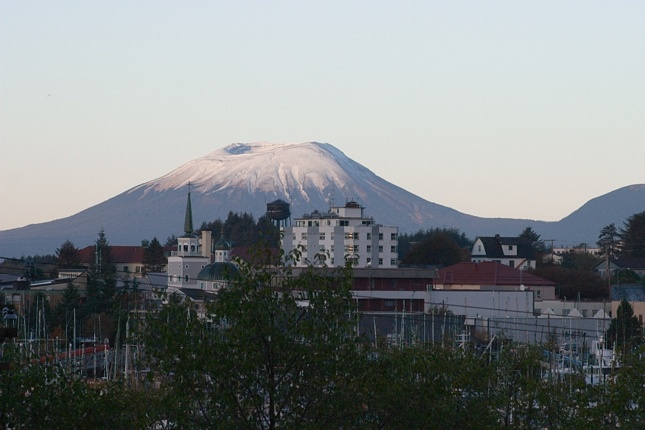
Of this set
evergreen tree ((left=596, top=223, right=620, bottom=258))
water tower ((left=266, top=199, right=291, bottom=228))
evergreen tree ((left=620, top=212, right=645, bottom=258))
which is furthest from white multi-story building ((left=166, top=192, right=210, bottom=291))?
evergreen tree ((left=596, top=223, right=620, bottom=258))

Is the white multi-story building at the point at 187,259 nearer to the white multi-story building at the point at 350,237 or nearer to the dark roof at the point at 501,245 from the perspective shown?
the white multi-story building at the point at 350,237

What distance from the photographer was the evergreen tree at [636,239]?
5910 inches

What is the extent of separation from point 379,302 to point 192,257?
157ft

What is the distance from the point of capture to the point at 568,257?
525 ft

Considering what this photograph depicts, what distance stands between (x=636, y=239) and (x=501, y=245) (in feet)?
45.3

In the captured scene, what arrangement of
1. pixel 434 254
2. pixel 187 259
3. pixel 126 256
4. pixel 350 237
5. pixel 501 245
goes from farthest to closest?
pixel 126 256 < pixel 501 245 < pixel 434 254 < pixel 187 259 < pixel 350 237

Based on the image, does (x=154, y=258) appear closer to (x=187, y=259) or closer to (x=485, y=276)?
(x=187, y=259)

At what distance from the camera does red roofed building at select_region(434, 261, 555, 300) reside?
365ft

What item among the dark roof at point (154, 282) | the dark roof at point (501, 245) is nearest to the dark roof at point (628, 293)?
the dark roof at point (154, 282)

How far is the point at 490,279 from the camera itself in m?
113

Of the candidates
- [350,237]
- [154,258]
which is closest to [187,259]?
[350,237]

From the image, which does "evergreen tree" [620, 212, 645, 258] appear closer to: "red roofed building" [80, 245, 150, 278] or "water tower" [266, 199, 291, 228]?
"water tower" [266, 199, 291, 228]

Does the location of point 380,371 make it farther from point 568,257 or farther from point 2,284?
point 568,257

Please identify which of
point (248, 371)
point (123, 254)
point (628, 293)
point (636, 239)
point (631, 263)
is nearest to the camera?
point (248, 371)
